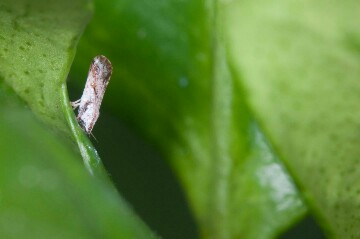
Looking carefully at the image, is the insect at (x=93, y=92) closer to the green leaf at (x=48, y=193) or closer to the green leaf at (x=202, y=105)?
the green leaf at (x=202, y=105)

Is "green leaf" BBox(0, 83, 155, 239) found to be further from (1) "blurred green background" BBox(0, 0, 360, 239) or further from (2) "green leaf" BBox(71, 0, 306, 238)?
(2) "green leaf" BBox(71, 0, 306, 238)

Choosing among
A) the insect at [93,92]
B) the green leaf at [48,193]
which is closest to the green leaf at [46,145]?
the green leaf at [48,193]

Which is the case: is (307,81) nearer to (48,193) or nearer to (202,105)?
(202,105)

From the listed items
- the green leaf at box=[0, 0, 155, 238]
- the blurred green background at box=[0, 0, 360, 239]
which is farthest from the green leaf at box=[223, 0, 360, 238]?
the green leaf at box=[0, 0, 155, 238]

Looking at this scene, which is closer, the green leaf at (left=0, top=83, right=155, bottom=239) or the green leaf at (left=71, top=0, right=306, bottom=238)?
the green leaf at (left=0, top=83, right=155, bottom=239)

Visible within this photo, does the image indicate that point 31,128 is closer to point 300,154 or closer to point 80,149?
point 80,149

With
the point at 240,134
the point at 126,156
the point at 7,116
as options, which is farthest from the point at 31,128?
the point at 126,156

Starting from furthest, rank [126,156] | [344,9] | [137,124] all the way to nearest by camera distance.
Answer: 1. [126,156]
2. [137,124]
3. [344,9]
